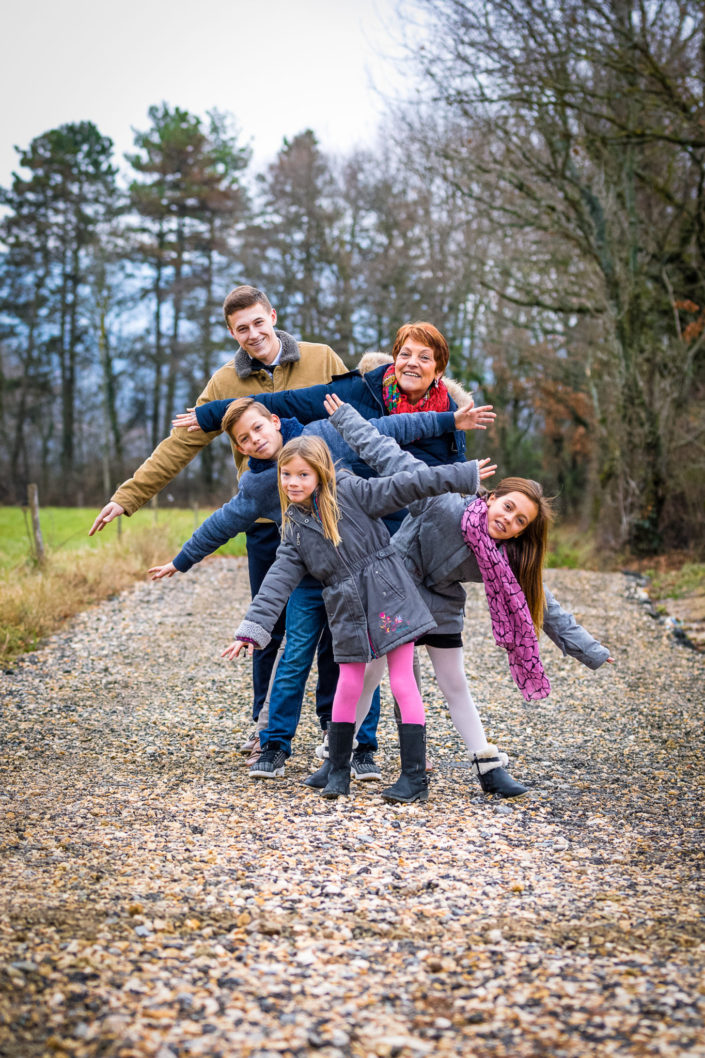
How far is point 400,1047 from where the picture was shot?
1918 mm

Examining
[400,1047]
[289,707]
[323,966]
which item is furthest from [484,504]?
[400,1047]

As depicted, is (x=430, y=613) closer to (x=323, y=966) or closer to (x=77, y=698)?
(x=323, y=966)

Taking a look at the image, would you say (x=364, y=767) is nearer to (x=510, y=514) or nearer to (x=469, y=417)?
(x=510, y=514)

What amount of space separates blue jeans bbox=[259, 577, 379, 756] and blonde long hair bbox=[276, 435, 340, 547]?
0.34 meters

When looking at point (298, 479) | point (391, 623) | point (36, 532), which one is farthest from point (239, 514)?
point (36, 532)

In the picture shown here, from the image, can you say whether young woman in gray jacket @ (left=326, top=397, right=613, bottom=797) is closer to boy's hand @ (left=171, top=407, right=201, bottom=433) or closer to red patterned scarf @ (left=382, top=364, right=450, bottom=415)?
red patterned scarf @ (left=382, top=364, right=450, bottom=415)

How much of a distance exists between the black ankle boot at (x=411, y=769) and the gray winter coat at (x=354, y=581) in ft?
1.10

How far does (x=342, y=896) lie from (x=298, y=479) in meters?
1.48

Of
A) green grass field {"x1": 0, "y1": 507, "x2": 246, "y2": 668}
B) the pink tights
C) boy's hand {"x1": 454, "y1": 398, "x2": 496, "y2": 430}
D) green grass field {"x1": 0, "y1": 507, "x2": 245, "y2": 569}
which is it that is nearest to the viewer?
boy's hand {"x1": 454, "y1": 398, "x2": 496, "y2": 430}

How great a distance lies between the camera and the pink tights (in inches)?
141

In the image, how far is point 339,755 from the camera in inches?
143

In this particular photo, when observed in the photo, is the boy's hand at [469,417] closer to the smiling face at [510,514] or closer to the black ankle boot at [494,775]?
the smiling face at [510,514]

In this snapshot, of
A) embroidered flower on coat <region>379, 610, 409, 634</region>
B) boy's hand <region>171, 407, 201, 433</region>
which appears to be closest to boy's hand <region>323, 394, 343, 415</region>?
boy's hand <region>171, 407, 201, 433</region>

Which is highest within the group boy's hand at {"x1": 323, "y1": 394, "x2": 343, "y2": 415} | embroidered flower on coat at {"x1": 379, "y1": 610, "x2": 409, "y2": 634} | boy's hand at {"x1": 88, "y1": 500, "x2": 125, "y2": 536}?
boy's hand at {"x1": 323, "y1": 394, "x2": 343, "y2": 415}
